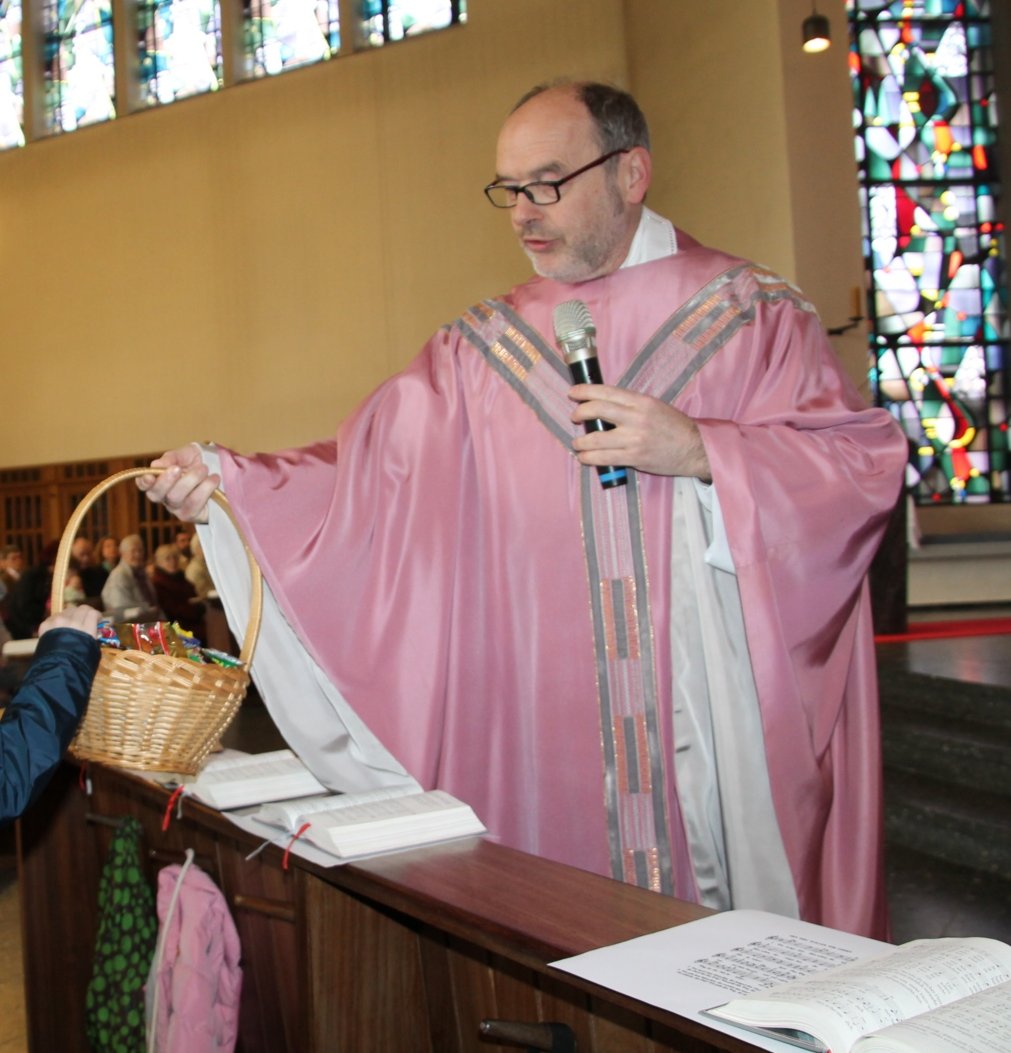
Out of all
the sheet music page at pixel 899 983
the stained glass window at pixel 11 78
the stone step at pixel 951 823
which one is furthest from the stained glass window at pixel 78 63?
the sheet music page at pixel 899 983

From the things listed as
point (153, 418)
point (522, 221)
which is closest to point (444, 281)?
point (153, 418)

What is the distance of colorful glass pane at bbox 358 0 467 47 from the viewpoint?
38.5 ft

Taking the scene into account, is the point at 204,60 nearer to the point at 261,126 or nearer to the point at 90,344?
the point at 261,126

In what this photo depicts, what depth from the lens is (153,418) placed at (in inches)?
496

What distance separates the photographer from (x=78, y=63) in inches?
527

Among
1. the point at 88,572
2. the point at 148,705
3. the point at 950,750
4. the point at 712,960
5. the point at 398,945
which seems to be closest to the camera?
the point at 712,960

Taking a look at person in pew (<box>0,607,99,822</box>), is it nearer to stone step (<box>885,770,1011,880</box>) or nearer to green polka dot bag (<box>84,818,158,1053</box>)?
green polka dot bag (<box>84,818,158,1053</box>)

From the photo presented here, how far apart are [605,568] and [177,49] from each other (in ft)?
40.0

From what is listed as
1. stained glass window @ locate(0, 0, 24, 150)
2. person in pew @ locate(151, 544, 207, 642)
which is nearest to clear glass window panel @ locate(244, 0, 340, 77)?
stained glass window @ locate(0, 0, 24, 150)

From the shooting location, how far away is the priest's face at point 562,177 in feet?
7.61

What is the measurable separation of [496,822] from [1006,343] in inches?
333

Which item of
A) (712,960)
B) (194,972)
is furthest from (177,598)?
(712,960)

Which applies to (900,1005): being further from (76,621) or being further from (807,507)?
(76,621)

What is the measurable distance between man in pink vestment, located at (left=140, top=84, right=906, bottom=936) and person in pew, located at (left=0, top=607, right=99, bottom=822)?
30cm
